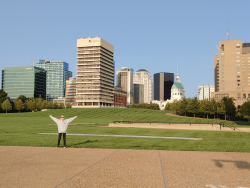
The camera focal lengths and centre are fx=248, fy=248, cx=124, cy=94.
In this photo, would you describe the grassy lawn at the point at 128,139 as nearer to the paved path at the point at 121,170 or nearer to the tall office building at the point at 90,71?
the paved path at the point at 121,170

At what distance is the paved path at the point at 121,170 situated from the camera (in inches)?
287

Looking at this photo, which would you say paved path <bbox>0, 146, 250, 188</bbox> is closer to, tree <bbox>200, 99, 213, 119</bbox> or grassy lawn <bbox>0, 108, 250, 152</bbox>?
grassy lawn <bbox>0, 108, 250, 152</bbox>

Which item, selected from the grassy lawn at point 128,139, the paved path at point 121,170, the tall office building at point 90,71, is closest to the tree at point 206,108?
the grassy lawn at point 128,139

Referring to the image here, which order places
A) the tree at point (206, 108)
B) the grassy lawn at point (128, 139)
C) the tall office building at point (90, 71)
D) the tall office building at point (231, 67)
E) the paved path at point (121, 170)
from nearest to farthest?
the paved path at point (121, 170), the grassy lawn at point (128, 139), the tree at point (206, 108), the tall office building at point (231, 67), the tall office building at point (90, 71)

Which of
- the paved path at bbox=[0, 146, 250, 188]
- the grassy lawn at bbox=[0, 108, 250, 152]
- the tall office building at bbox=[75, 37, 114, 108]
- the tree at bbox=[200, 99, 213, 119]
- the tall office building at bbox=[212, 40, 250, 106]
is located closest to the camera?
the paved path at bbox=[0, 146, 250, 188]

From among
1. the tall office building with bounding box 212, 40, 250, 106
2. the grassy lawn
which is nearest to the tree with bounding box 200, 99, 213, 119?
the grassy lawn

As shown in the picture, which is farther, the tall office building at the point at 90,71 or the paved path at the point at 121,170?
the tall office building at the point at 90,71

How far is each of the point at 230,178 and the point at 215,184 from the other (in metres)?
0.98

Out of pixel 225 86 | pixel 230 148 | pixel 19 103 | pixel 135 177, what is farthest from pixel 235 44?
pixel 135 177

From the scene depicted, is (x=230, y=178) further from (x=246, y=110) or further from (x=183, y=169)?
(x=246, y=110)

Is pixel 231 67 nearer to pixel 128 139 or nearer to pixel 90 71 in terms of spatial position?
pixel 90 71

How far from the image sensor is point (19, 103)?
115m

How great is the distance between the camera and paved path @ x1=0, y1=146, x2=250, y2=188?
728 cm

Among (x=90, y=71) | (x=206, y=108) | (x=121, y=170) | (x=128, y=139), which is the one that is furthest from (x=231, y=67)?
(x=121, y=170)
